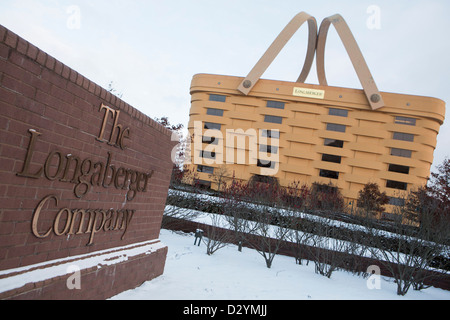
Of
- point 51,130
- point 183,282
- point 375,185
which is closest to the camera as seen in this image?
point 51,130

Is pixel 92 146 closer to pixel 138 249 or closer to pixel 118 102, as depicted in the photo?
pixel 118 102

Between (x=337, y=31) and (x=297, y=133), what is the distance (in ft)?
54.8

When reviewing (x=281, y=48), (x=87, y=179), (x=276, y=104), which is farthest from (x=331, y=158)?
(x=87, y=179)

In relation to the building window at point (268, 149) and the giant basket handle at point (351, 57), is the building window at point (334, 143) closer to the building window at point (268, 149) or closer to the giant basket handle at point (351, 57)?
the giant basket handle at point (351, 57)

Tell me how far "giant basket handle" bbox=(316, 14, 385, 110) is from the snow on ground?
3365 centimetres

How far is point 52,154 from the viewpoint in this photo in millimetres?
2881

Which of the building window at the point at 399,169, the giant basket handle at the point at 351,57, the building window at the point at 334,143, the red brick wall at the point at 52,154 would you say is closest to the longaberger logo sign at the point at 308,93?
the giant basket handle at the point at 351,57

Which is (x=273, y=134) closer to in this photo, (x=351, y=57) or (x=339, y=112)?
(x=339, y=112)

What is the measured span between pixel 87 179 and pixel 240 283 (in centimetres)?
457

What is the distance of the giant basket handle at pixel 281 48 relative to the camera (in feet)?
141

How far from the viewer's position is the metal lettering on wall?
2.85m

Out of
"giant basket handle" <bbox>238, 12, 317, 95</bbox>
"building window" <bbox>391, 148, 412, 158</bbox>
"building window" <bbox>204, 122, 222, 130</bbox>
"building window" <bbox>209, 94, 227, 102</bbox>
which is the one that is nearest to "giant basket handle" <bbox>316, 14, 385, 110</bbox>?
"giant basket handle" <bbox>238, 12, 317, 95</bbox>
